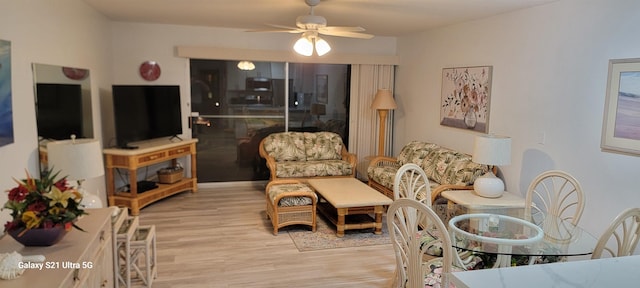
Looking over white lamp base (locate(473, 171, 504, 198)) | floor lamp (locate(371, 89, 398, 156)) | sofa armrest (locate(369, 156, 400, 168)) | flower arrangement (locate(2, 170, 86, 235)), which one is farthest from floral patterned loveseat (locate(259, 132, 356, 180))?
flower arrangement (locate(2, 170, 86, 235))

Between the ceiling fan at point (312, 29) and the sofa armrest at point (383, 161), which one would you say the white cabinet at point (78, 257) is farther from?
the sofa armrest at point (383, 161)

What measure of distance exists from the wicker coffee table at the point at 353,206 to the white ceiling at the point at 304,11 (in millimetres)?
1937

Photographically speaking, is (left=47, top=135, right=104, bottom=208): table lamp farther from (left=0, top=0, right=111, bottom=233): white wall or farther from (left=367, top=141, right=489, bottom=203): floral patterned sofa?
(left=367, top=141, right=489, bottom=203): floral patterned sofa

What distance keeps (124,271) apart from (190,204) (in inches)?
91.7

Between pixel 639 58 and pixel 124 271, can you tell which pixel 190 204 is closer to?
pixel 124 271

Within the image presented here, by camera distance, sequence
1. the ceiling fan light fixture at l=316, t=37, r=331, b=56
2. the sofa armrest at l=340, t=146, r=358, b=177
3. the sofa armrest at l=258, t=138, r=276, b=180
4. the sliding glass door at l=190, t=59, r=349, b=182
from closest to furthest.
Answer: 1. the ceiling fan light fixture at l=316, t=37, r=331, b=56
2. the sofa armrest at l=258, t=138, r=276, b=180
3. the sofa armrest at l=340, t=146, r=358, b=177
4. the sliding glass door at l=190, t=59, r=349, b=182

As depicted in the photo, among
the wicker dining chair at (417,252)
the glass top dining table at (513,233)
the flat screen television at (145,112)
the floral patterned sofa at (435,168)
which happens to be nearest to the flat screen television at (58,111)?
the flat screen television at (145,112)

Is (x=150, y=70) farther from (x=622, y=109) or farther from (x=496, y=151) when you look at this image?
(x=622, y=109)

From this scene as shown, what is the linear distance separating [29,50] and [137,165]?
220cm

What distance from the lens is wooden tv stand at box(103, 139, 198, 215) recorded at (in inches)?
186

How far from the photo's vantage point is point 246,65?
6.15 metres

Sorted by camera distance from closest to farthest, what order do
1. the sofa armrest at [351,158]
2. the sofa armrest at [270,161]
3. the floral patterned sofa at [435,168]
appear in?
the floral patterned sofa at [435,168], the sofa armrest at [270,161], the sofa armrest at [351,158]

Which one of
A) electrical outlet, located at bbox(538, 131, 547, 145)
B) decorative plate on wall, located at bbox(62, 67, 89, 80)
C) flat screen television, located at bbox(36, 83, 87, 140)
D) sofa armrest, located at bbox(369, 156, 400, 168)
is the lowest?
sofa armrest, located at bbox(369, 156, 400, 168)

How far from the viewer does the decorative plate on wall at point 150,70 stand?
18.7 feet
